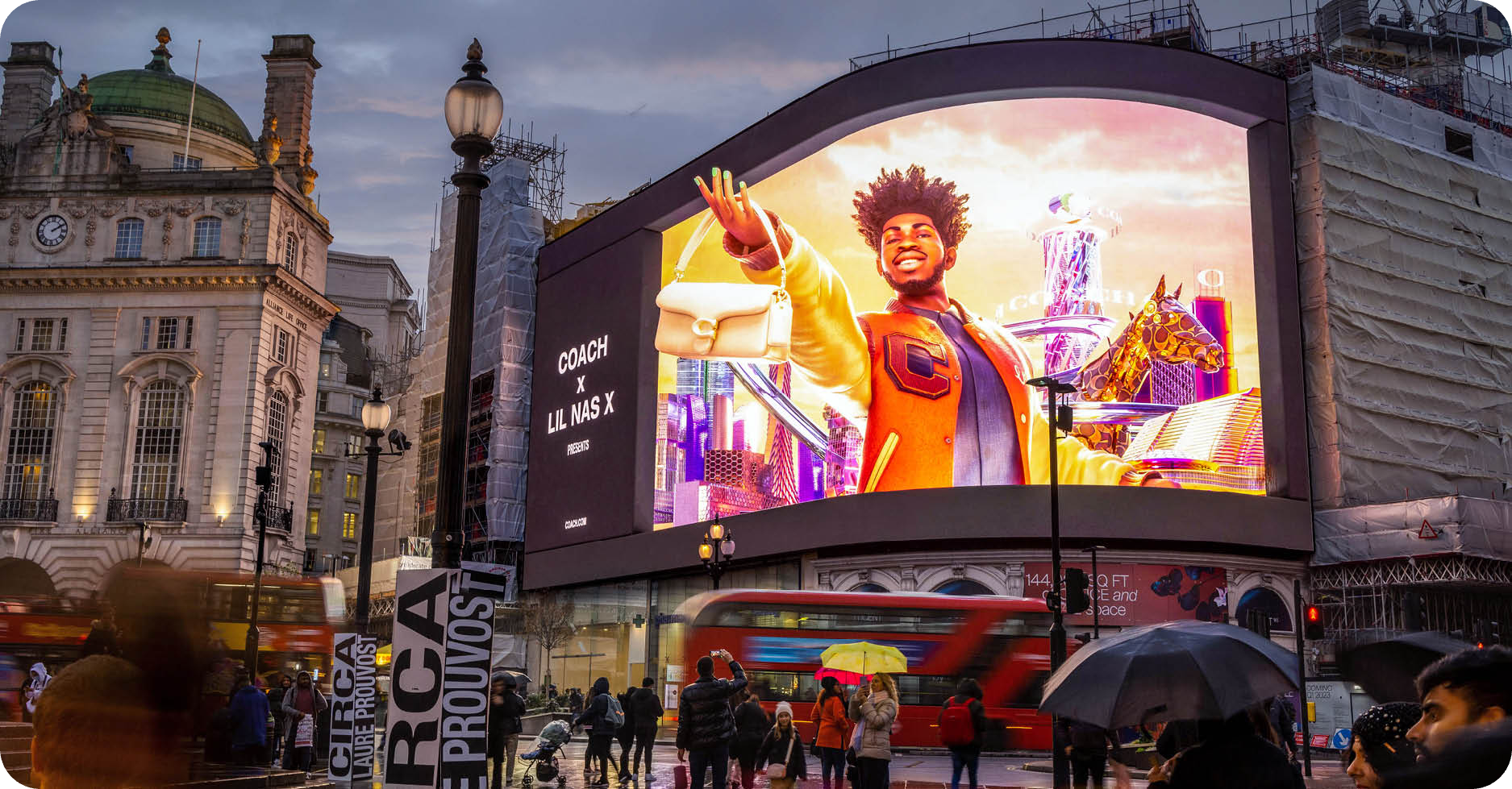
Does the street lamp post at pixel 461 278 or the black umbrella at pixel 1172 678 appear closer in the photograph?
the black umbrella at pixel 1172 678

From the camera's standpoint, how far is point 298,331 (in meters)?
57.7

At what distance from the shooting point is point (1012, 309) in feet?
142

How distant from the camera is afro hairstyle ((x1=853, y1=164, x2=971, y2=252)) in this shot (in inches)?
1725

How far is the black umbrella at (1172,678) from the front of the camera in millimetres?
6699

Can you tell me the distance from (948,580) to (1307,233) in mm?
15668

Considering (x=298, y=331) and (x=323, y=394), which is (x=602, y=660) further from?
(x=323, y=394)

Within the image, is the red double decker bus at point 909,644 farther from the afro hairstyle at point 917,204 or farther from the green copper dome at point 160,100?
the green copper dome at point 160,100

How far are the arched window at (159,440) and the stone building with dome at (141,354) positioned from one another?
0.21 ft

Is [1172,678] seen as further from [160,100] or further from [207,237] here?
[160,100]

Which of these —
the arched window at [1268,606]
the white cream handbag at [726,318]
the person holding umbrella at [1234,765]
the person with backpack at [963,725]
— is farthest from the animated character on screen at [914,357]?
the person holding umbrella at [1234,765]

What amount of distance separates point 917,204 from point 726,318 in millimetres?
7267

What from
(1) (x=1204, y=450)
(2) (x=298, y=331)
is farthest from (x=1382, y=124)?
(2) (x=298, y=331)

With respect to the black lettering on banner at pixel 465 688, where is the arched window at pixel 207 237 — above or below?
above

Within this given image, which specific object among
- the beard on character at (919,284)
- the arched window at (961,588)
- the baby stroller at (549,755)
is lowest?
the baby stroller at (549,755)
